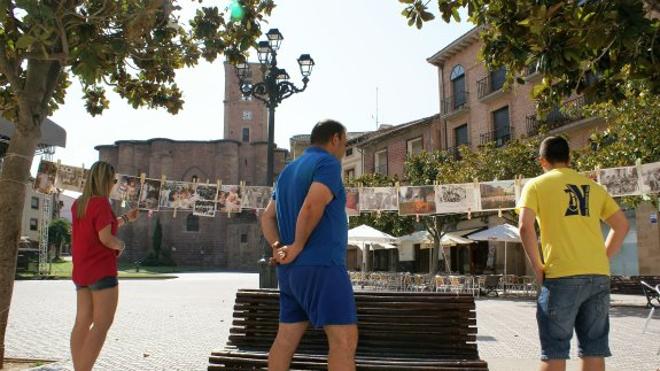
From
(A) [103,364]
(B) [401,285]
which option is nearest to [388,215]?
(B) [401,285]

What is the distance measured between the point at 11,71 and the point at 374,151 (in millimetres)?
34717

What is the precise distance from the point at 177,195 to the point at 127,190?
1.03 m

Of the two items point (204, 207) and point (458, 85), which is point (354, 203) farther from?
point (458, 85)

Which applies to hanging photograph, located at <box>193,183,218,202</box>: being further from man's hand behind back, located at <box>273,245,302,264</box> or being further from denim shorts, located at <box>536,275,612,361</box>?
denim shorts, located at <box>536,275,612,361</box>

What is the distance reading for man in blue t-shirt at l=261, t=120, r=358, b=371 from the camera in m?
2.82

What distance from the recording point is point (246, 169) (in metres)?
64.9

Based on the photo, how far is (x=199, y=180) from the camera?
196 ft

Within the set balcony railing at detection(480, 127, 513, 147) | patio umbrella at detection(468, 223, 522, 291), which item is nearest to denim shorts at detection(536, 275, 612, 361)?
patio umbrella at detection(468, 223, 522, 291)

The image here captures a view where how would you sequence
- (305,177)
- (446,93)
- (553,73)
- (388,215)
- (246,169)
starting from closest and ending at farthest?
1. (305,177)
2. (553,73)
3. (388,215)
4. (446,93)
5. (246,169)

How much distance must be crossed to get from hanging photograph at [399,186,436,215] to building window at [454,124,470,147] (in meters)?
19.6

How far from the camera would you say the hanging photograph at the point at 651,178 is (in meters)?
10.8

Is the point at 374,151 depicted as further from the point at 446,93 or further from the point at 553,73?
the point at 553,73

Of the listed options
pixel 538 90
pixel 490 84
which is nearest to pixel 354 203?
pixel 538 90

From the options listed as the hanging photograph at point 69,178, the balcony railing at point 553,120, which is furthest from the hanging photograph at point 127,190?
the balcony railing at point 553,120
